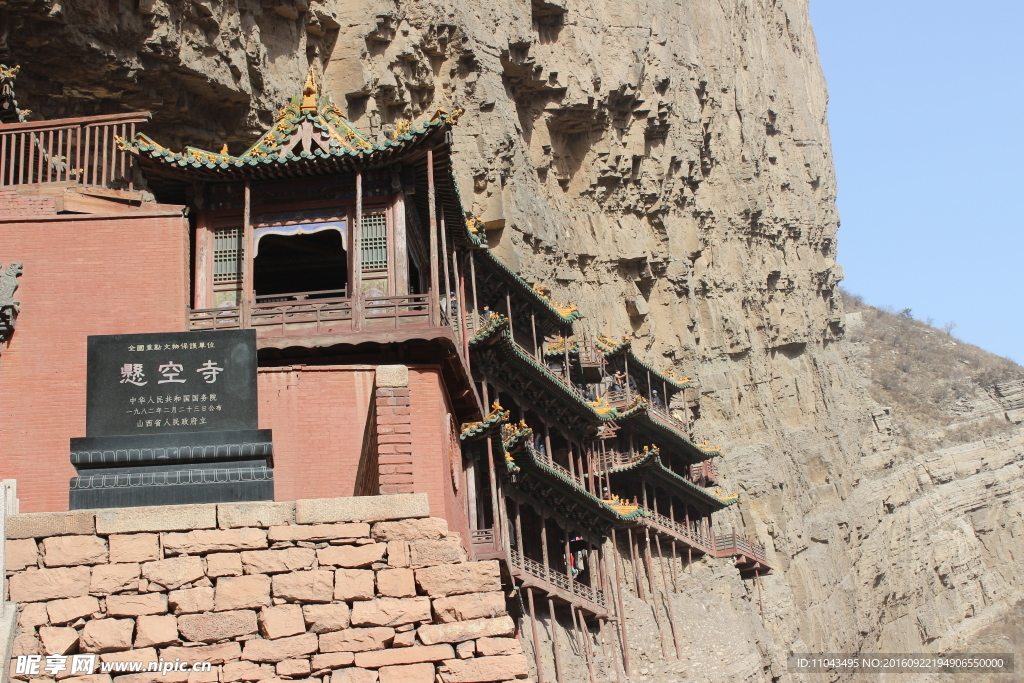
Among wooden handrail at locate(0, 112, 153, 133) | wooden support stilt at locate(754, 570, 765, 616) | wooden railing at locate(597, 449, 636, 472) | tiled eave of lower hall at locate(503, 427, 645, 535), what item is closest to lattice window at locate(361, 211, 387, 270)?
wooden handrail at locate(0, 112, 153, 133)

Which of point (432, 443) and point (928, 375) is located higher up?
Result: point (928, 375)

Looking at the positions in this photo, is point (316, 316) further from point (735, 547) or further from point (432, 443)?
point (735, 547)

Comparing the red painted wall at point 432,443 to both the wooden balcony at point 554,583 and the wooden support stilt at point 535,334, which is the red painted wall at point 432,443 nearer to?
the wooden balcony at point 554,583

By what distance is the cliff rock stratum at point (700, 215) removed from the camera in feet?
98.0

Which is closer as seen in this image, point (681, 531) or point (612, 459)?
point (612, 459)

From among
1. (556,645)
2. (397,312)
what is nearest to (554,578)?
(556,645)

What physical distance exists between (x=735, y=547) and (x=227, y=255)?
1034 inches

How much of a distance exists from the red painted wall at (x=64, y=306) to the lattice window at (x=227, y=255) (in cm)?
177

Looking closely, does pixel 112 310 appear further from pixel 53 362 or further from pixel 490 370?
pixel 490 370

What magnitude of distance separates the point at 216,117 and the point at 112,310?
1681cm

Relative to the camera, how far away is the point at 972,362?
73.5m

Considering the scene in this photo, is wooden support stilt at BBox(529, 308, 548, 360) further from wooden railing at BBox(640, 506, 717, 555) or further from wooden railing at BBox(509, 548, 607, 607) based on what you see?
wooden railing at BBox(509, 548, 607, 607)

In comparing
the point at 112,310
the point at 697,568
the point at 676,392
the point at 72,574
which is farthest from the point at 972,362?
the point at 72,574

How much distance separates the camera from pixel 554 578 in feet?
85.8
